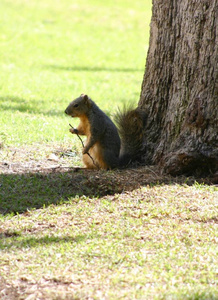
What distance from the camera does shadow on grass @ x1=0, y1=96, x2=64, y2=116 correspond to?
9.67 metres

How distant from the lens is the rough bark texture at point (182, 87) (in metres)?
5.66

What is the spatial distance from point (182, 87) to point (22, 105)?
4699 millimetres

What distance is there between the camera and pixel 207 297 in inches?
142

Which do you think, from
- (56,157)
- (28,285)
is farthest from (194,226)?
(56,157)

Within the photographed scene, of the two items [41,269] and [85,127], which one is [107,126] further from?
[41,269]

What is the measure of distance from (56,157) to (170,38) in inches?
82.4

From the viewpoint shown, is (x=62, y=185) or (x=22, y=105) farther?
(x=22, y=105)

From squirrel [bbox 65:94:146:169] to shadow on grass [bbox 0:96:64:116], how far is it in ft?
10.8

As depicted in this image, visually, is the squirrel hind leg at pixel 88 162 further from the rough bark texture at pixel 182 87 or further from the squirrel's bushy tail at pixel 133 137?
the rough bark texture at pixel 182 87

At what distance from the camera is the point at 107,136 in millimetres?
6477

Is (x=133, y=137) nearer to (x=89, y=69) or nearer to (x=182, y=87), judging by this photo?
(x=182, y=87)

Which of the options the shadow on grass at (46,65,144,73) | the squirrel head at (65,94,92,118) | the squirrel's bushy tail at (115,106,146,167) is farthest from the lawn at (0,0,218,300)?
the shadow on grass at (46,65,144,73)

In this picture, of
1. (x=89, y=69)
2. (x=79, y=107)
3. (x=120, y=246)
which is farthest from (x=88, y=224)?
(x=89, y=69)

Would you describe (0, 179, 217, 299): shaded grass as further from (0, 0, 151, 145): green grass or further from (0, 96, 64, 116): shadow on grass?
(0, 96, 64, 116): shadow on grass
